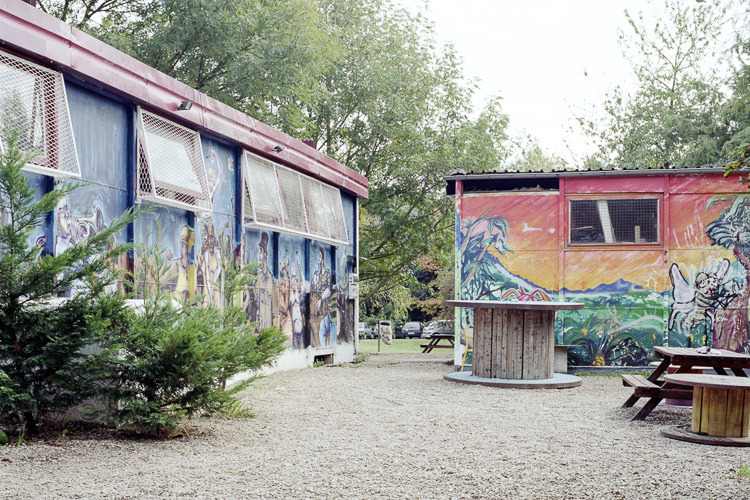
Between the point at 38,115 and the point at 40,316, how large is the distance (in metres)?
2.38

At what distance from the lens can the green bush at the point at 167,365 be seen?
6227mm

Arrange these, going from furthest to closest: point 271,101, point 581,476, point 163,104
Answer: point 271,101
point 163,104
point 581,476

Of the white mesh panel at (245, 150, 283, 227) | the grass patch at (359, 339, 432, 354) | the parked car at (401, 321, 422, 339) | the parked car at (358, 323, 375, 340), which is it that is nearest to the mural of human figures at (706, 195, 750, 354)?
the white mesh panel at (245, 150, 283, 227)

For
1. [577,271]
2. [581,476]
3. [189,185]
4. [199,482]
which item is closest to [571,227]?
[577,271]

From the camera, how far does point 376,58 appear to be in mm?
24203

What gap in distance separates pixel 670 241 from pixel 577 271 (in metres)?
1.70

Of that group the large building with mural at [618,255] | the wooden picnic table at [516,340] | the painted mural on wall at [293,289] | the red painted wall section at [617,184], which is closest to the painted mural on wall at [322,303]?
the painted mural on wall at [293,289]

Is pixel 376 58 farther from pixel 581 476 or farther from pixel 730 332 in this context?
pixel 581 476

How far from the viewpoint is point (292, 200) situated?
537 inches

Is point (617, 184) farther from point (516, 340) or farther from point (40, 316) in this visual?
point (40, 316)

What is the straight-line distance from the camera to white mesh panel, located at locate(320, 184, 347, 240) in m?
15.6

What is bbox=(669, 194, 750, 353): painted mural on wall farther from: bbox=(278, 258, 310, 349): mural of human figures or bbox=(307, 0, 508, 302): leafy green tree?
bbox=(307, 0, 508, 302): leafy green tree

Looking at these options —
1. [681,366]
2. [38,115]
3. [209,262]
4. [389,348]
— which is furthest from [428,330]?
[38,115]

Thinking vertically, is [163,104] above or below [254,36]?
below
